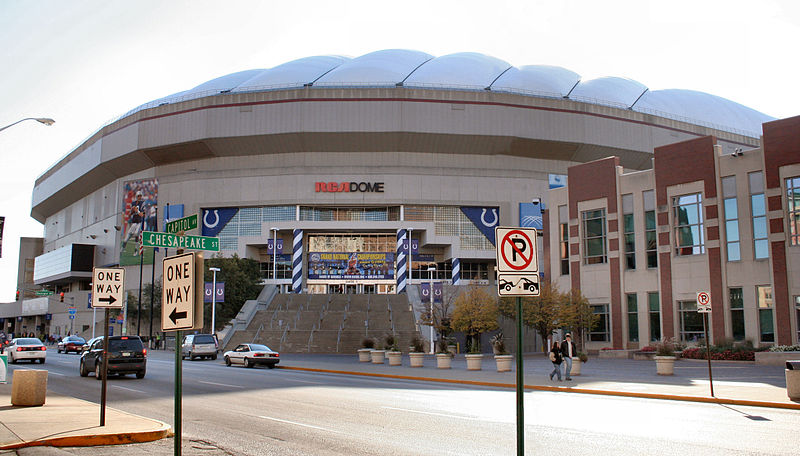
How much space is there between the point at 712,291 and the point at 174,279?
40.3 metres

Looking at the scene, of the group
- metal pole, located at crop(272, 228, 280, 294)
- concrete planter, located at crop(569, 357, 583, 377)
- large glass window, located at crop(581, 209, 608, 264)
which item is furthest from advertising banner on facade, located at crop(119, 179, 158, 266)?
concrete planter, located at crop(569, 357, 583, 377)

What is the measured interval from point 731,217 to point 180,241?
38077 mm

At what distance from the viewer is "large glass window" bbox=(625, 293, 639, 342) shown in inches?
1842

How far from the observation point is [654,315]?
45875mm

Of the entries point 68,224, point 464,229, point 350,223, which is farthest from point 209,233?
point 68,224

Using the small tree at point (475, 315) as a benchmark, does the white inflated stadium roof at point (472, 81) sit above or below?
above

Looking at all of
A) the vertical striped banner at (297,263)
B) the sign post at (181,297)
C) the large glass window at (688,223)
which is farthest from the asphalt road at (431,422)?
the vertical striped banner at (297,263)

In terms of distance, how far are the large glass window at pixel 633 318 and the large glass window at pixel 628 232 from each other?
2122mm

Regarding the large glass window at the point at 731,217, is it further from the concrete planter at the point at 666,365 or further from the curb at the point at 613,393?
the curb at the point at 613,393

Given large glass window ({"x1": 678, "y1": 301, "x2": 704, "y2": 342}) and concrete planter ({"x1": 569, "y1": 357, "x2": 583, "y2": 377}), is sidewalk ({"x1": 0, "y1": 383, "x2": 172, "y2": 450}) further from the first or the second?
large glass window ({"x1": 678, "y1": 301, "x2": 704, "y2": 342})

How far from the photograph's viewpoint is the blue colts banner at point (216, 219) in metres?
88.2

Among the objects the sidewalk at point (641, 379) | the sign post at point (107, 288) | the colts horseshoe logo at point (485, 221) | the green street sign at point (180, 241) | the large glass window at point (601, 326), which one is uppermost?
the colts horseshoe logo at point (485, 221)

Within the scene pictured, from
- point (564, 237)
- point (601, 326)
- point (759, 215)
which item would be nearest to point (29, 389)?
point (759, 215)

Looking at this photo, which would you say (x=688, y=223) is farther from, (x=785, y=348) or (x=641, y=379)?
(x=641, y=379)
